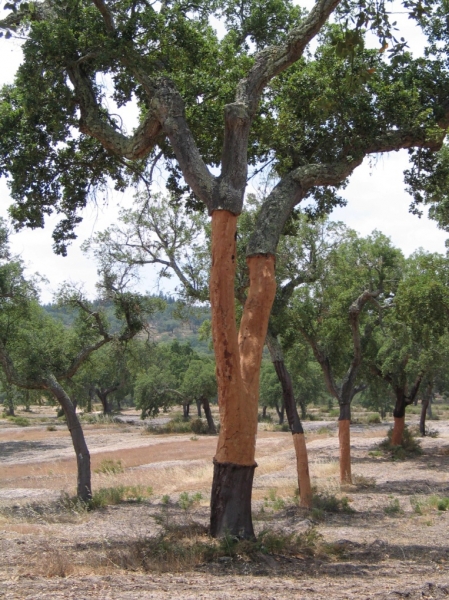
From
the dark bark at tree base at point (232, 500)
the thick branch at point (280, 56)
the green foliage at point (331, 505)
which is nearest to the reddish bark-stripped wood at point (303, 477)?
the green foliage at point (331, 505)

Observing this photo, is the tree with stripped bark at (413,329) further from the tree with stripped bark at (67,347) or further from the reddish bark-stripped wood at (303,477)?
the tree with stripped bark at (67,347)

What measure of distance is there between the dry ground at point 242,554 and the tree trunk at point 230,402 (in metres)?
0.54

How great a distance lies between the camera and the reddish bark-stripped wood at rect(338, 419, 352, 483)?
1741 cm

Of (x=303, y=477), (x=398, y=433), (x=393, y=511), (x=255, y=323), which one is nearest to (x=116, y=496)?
(x=303, y=477)

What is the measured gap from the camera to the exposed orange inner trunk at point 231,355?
25.7 ft

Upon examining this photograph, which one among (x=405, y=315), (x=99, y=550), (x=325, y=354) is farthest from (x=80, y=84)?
(x=325, y=354)

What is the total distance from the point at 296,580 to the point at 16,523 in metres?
7.25

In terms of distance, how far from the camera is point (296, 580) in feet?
20.9

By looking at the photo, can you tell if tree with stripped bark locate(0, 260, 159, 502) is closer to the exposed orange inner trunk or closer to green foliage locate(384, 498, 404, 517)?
green foliage locate(384, 498, 404, 517)

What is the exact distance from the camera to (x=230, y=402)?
7855 mm

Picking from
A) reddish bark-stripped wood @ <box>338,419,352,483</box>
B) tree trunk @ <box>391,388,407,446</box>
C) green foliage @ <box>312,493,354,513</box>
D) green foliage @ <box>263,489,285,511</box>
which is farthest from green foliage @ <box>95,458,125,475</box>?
tree trunk @ <box>391,388,407,446</box>

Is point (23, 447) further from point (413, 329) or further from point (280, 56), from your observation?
point (280, 56)

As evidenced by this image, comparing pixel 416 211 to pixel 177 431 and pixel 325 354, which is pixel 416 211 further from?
pixel 177 431

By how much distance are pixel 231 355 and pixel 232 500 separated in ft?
5.83
